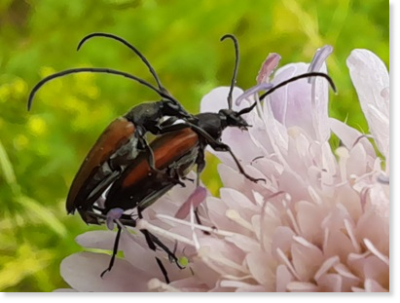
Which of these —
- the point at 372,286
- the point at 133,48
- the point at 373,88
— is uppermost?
the point at 133,48

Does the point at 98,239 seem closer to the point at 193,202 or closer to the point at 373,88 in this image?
the point at 193,202

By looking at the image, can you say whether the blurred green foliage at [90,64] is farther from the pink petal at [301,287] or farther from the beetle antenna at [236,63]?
the pink petal at [301,287]

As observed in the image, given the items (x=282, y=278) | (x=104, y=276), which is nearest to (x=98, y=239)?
(x=104, y=276)

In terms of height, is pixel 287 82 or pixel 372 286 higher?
pixel 287 82

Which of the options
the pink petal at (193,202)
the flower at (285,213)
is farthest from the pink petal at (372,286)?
the pink petal at (193,202)

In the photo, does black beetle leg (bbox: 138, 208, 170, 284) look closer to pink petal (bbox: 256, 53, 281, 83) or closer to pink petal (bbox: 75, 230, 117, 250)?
pink petal (bbox: 75, 230, 117, 250)

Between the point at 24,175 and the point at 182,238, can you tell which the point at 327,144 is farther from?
the point at 24,175

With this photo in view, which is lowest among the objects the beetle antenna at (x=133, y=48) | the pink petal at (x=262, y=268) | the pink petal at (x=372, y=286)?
the pink petal at (x=372, y=286)

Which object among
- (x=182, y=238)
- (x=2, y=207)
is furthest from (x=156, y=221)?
(x=2, y=207)
